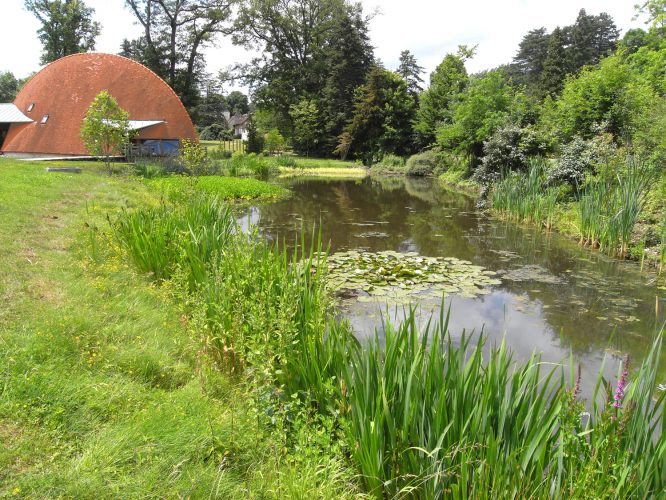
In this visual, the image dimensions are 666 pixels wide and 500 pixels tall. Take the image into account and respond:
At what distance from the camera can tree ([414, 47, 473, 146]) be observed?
3198 centimetres

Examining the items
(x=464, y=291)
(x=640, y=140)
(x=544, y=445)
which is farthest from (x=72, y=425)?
(x=640, y=140)

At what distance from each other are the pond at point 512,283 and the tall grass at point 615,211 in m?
0.35

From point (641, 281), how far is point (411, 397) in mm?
6999

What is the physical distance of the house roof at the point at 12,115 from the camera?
80.6 ft

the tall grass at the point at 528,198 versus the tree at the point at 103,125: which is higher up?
the tree at the point at 103,125

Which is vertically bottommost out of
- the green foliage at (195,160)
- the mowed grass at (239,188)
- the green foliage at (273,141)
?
the mowed grass at (239,188)

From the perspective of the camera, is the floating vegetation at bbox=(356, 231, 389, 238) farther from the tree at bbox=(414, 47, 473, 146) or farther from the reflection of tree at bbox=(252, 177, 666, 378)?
the tree at bbox=(414, 47, 473, 146)

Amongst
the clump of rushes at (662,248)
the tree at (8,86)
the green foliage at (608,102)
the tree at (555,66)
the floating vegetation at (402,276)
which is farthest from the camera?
the tree at (8,86)

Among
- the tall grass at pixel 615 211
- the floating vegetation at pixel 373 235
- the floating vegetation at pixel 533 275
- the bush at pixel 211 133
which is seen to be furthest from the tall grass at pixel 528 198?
the bush at pixel 211 133

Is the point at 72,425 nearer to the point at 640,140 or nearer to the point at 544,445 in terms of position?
the point at 544,445

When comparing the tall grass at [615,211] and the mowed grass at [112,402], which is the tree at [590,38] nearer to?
the tall grass at [615,211]

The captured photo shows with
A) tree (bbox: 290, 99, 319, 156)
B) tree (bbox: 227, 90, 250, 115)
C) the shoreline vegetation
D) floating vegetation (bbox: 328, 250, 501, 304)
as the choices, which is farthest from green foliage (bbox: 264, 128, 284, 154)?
tree (bbox: 227, 90, 250, 115)

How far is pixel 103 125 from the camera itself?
1650 centimetres

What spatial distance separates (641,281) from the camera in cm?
779
